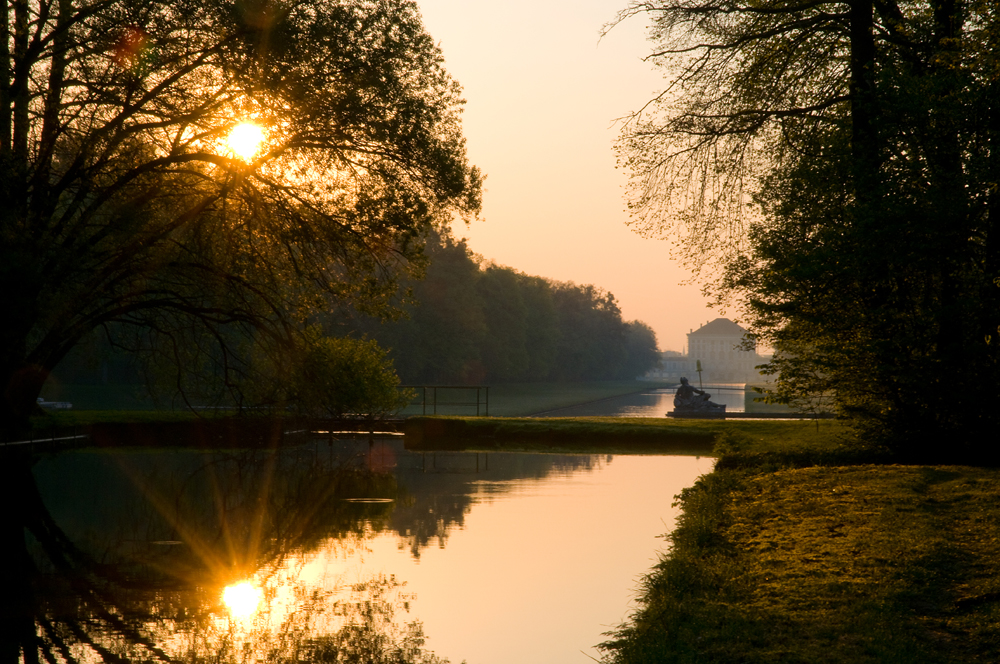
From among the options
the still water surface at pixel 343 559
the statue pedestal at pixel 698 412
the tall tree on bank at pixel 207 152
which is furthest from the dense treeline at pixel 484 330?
Result: the still water surface at pixel 343 559

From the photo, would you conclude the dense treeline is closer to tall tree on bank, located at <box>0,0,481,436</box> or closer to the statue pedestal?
the statue pedestal

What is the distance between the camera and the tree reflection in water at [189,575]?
6227mm

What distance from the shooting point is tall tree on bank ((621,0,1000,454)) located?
12.0 meters

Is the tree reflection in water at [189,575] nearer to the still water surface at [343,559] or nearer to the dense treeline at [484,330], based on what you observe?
the still water surface at [343,559]

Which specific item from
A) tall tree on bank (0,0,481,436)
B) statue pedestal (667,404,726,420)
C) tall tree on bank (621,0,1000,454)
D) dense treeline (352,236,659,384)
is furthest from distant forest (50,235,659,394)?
tall tree on bank (621,0,1000,454)

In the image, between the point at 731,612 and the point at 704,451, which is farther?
the point at 704,451

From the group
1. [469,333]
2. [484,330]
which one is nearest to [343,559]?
[469,333]

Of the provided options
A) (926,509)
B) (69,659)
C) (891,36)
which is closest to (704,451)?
(891,36)

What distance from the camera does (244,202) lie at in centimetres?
1702

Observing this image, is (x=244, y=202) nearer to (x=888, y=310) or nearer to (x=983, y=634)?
(x=888, y=310)

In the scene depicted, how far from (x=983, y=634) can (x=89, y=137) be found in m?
15.2

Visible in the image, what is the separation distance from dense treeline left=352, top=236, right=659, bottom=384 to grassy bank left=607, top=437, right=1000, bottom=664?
104 ft

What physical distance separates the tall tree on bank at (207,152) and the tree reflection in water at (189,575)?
4088 millimetres

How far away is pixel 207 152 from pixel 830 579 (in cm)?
1367
